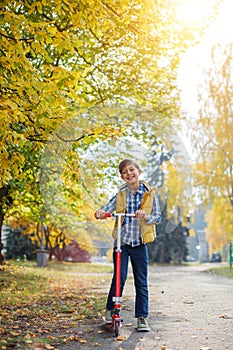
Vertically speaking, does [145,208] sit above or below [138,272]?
above

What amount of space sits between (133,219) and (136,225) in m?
0.07

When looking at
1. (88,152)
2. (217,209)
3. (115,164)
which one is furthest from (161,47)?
(217,209)

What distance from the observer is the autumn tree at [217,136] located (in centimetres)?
2069

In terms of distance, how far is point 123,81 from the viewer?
41.0ft

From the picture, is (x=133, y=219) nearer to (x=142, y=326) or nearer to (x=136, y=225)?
(x=136, y=225)

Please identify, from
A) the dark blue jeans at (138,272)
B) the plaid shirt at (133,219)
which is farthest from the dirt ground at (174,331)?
the plaid shirt at (133,219)

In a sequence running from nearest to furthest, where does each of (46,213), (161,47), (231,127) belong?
1. (161,47)
2. (46,213)
3. (231,127)

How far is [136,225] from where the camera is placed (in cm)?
538

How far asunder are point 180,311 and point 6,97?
340 centimetres

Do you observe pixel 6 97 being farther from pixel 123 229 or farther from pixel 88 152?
pixel 88 152

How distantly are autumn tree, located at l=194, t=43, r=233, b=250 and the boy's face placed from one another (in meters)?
15.6

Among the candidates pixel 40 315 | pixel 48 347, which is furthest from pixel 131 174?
pixel 40 315

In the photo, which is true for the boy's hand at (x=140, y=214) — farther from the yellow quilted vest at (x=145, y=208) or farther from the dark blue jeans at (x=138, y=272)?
the dark blue jeans at (x=138, y=272)

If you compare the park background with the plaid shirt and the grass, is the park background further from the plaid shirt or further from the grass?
the plaid shirt
